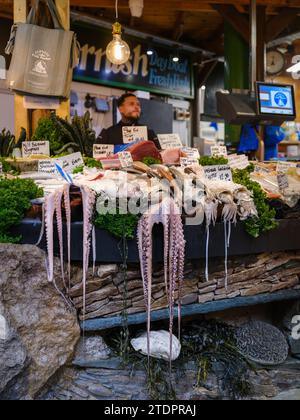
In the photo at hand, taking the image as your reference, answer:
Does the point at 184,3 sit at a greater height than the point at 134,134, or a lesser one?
greater

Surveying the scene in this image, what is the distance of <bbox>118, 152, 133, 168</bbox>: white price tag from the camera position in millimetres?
3143

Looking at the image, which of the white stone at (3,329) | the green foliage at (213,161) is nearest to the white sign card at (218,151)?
the green foliage at (213,161)

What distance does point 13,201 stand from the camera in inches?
99.3

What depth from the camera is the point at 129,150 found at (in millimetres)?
3371

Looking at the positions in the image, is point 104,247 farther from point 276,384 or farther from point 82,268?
point 276,384

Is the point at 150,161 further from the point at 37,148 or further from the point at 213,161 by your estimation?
the point at 37,148

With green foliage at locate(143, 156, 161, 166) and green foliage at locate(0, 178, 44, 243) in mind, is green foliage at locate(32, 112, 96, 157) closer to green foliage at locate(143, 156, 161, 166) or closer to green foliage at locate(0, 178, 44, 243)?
green foliage at locate(143, 156, 161, 166)

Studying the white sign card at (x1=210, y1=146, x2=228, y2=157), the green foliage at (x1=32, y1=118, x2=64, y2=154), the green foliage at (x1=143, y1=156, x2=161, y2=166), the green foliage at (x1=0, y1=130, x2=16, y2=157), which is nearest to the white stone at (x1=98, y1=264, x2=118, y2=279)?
the green foliage at (x1=143, y1=156, x2=161, y2=166)

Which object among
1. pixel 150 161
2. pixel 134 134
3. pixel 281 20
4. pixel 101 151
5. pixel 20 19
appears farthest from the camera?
pixel 281 20

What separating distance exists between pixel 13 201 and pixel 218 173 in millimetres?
1337

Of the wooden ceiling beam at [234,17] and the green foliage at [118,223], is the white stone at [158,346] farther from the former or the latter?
the wooden ceiling beam at [234,17]

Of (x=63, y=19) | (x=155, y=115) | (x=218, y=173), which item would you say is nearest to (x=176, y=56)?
(x=155, y=115)

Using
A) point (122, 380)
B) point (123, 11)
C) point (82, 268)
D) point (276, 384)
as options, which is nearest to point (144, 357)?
point (122, 380)
